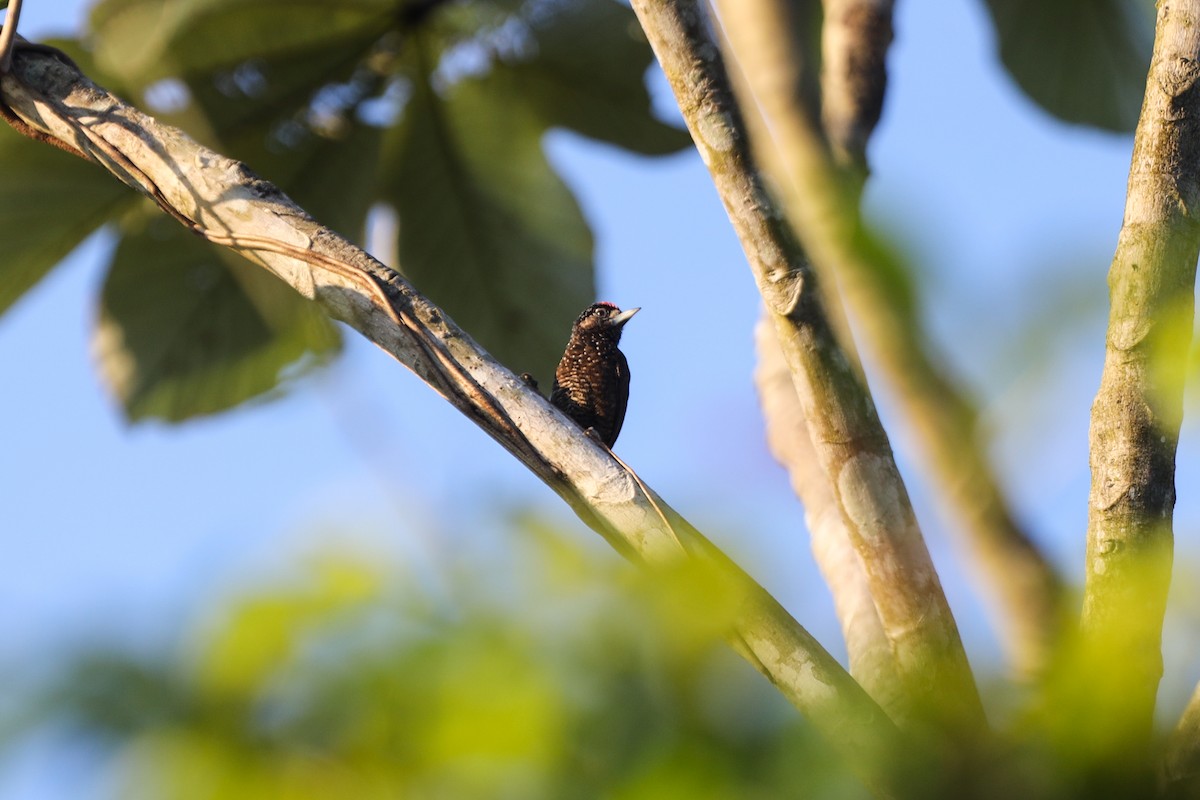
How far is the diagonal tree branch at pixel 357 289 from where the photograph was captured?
1835 millimetres

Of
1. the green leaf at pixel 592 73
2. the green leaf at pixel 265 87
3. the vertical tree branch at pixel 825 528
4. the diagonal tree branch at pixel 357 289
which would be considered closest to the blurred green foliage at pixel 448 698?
the diagonal tree branch at pixel 357 289

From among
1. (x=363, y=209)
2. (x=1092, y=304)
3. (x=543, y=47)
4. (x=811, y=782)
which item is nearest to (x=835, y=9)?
(x=543, y=47)

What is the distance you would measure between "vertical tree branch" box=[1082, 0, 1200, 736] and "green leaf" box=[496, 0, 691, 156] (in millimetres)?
2224

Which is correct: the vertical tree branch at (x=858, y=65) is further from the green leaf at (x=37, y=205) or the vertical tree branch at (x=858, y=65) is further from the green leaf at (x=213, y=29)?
the green leaf at (x=37, y=205)

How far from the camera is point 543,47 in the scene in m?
3.99

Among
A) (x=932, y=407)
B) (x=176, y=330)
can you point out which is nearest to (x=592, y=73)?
(x=176, y=330)

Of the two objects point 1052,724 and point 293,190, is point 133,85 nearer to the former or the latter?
point 293,190

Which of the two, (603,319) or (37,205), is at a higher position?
(37,205)

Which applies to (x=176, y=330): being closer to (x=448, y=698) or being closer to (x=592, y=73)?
(x=592, y=73)

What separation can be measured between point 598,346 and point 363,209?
99cm

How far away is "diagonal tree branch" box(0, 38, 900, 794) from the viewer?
6.02ft

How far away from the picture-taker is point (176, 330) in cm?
397

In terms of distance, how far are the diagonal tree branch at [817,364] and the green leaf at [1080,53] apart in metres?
2.49

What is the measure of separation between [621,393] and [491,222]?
87 cm
